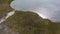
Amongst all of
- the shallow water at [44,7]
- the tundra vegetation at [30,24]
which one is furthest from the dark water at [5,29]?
the shallow water at [44,7]

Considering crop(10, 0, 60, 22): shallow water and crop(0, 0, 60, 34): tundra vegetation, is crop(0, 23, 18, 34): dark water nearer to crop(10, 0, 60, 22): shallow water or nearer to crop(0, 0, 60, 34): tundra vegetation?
crop(0, 0, 60, 34): tundra vegetation

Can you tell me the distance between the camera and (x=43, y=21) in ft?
1.96

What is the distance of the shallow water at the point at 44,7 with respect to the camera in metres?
0.50

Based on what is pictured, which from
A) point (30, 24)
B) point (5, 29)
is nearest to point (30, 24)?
point (30, 24)

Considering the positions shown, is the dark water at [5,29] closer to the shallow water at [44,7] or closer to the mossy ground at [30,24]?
the mossy ground at [30,24]

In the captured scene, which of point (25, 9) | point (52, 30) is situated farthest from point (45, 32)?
point (25, 9)

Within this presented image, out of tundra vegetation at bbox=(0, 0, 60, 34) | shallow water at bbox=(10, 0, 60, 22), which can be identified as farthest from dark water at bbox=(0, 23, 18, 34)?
shallow water at bbox=(10, 0, 60, 22)

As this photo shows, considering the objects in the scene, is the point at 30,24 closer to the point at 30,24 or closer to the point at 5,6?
the point at 30,24

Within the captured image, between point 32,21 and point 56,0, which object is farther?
point 32,21

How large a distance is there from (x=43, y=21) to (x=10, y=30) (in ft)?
0.49

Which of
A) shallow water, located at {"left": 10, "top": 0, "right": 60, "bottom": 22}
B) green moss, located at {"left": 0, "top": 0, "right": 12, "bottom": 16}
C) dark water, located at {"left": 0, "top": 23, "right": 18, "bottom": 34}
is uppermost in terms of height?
green moss, located at {"left": 0, "top": 0, "right": 12, "bottom": 16}

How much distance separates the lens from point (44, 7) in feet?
1.67

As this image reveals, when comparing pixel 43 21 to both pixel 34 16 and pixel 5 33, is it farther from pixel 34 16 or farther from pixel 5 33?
pixel 5 33

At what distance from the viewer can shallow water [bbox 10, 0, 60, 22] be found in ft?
1.63
